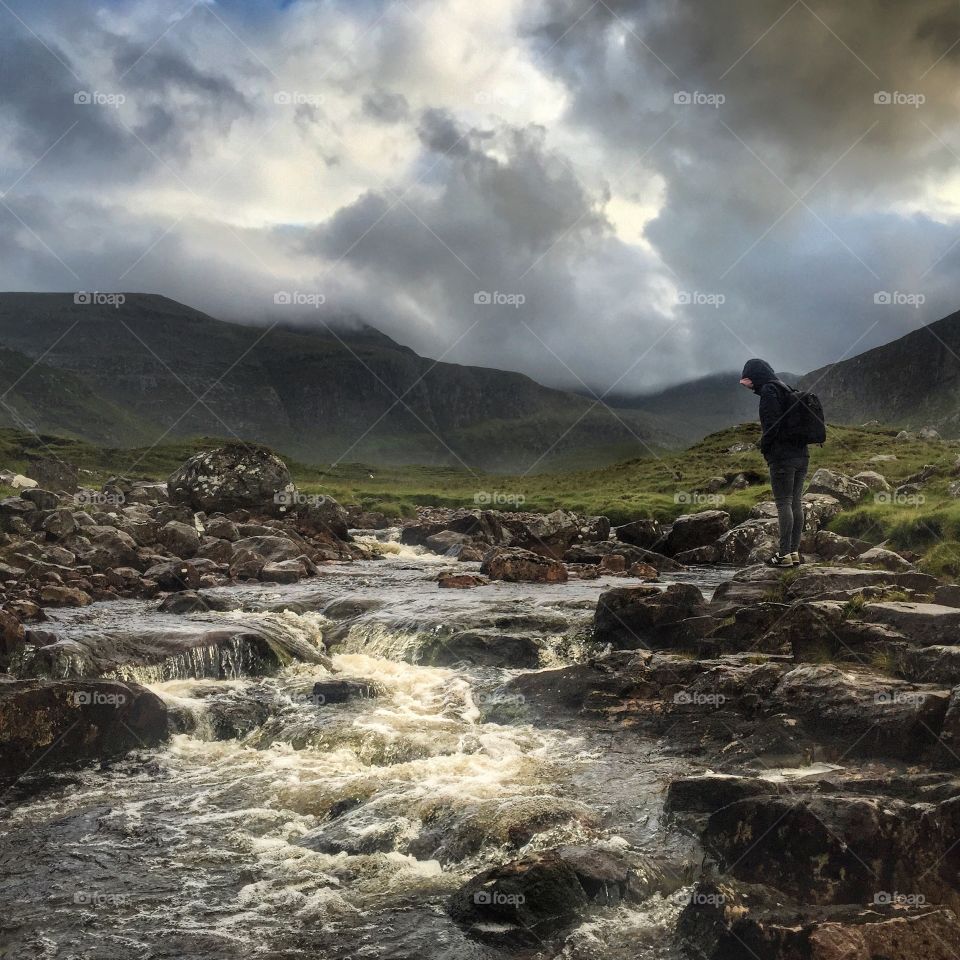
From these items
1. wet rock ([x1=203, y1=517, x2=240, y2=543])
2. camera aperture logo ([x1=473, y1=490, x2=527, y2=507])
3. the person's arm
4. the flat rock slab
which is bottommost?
the flat rock slab

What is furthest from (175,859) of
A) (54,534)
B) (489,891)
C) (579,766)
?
(54,534)

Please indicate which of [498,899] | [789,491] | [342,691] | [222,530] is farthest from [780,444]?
[222,530]

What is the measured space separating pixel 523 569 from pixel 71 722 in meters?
18.7

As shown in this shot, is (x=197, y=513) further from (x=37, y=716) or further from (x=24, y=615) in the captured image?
(x=37, y=716)

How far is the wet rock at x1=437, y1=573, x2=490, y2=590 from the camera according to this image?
Answer: 27.9m

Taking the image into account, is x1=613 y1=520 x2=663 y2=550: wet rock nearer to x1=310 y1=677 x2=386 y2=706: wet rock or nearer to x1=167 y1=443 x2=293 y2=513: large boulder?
x1=167 y1=443 x2=293 y2=513: large boulder

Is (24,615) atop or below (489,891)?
atop

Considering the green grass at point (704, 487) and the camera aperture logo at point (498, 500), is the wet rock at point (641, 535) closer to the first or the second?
the green grass at point (704, 487)

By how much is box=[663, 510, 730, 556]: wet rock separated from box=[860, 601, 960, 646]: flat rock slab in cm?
2189

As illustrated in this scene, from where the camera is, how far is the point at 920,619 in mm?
13594

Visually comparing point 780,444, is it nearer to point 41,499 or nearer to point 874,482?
point 874,482

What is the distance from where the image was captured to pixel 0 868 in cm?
914

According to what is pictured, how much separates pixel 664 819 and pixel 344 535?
3467 centimetres

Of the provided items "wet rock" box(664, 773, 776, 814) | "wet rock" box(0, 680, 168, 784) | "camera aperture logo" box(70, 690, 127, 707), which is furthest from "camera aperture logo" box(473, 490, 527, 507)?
"wet rock" box(664, 773, 776, 814)
